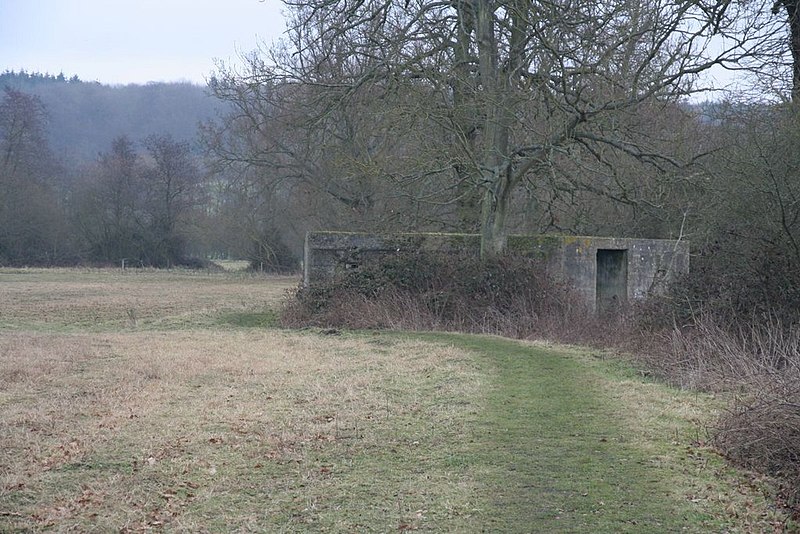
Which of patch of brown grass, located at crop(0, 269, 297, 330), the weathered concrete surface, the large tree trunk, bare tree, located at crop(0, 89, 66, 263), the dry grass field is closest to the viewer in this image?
the dry grass field

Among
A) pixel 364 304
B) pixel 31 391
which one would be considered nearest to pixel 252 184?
pixel 364 304

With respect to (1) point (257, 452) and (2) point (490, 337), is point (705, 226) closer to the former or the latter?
(2) point (490, 337)

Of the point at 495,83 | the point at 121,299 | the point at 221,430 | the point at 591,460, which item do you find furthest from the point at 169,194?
the point at 591,460

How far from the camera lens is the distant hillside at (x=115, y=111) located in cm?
10806

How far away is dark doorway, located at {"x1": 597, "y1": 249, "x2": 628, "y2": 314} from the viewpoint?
19.8 meters

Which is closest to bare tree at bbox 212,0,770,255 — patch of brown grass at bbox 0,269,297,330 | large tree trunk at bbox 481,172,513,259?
large tree trunk at bbox 481,172,513,259

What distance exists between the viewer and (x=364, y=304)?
1883 cm

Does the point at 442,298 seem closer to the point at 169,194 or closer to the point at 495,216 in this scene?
the point at 495,216

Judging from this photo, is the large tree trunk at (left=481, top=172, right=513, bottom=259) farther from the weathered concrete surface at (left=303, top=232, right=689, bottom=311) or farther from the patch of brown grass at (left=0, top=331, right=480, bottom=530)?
the patch of brown grass at (left=0, top=331, right=480, bottom=530)

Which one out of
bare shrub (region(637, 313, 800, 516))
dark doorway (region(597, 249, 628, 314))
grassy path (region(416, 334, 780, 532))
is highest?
dark doorway (region(597, 249, 628, 314))

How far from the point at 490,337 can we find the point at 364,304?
12.1 ft

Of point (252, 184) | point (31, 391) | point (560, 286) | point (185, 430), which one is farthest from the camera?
point (252, 184)

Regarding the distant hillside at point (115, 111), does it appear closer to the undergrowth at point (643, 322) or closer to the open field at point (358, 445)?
the undergrowth at point (643, 322)

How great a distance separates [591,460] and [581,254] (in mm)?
12317
